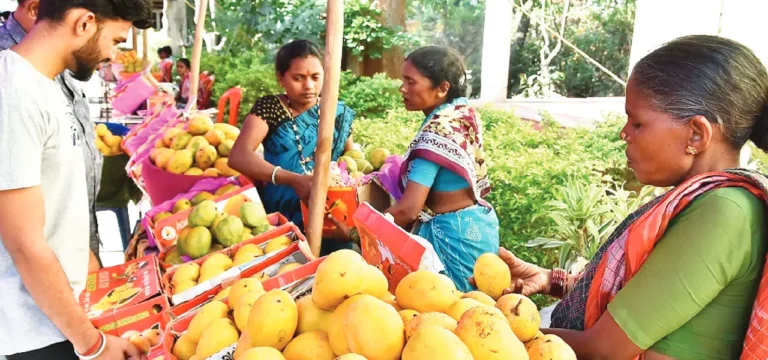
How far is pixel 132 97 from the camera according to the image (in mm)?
6414

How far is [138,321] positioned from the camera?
71.8 inches

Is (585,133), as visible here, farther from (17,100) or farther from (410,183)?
(17,100)

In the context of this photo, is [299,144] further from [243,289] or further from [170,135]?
[243,289]

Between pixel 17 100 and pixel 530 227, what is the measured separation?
351 centimetres

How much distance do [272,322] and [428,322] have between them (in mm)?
Result: 355

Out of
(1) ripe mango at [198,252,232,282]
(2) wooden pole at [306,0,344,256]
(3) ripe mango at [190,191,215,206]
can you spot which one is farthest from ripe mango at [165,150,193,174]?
(2) wooden pole at [306,0,344,256]

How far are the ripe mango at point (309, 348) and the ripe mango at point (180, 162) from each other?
95.8 inches

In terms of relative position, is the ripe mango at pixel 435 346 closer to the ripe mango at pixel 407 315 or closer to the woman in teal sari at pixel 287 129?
the ripe mango at pixel 407 315

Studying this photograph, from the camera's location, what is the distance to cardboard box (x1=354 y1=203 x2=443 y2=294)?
1.40 m

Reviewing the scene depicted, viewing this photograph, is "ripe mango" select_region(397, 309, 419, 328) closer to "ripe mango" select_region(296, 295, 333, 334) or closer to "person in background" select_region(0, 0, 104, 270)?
"ripe mango" select_region(296, 295, 333, 334)

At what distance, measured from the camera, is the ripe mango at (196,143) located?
3.46m

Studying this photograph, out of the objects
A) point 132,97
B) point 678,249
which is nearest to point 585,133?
point 132,97

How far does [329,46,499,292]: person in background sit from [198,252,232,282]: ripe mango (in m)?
0.53

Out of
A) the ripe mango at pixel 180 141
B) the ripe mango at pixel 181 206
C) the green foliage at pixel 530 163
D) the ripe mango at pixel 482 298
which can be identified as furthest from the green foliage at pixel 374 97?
the ripe mango at pixel 482 298
